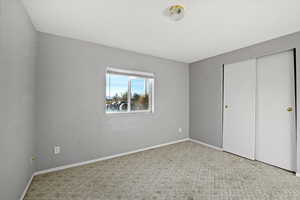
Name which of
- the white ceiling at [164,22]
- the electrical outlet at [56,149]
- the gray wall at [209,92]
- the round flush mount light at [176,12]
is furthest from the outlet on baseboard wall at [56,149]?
the gray wall at [209,92]

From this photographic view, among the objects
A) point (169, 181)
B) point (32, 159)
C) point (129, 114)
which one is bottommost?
point (169, 181)

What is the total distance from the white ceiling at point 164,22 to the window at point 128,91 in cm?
64

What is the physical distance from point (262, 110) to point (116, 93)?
2993 mm

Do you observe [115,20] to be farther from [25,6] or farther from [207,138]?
[207,138]

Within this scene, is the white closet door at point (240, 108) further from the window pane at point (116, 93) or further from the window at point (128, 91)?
the window pane at point (116, 93)

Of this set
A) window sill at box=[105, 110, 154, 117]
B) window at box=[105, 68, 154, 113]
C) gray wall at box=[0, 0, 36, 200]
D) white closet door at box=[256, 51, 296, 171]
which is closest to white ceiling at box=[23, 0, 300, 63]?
gray wall at box=[0, 0, 36, 200]

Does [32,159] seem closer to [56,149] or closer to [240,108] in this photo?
[56,149]

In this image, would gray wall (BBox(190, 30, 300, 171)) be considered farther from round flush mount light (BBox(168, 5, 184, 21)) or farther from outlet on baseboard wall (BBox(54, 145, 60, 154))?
outlet on baseboard wall (BBox(54, 145, 60, 154))

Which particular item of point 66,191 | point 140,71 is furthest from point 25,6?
point 66,191

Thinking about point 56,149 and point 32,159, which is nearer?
point 32,159

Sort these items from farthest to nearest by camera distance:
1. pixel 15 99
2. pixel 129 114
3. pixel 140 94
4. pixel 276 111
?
pixel 140 94
pixel 129 114
pixel 276 111
pixel 15 99

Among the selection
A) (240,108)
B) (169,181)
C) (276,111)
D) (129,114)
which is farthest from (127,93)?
(276,111)

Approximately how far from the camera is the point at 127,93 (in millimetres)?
3219

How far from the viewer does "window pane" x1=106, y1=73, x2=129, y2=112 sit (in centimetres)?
293
